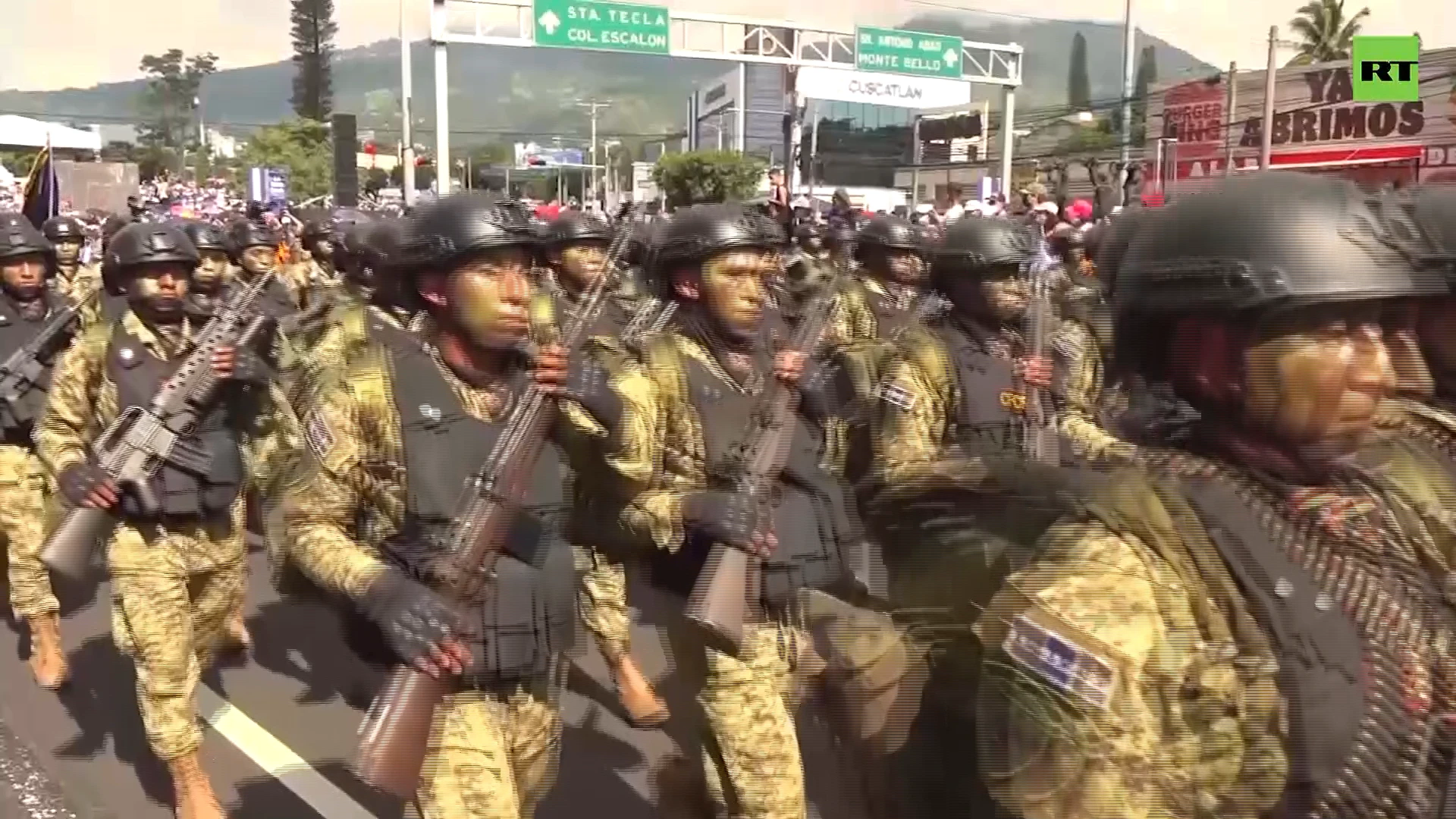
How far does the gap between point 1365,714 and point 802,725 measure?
2.76 metres

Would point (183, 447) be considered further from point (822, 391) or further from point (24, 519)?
point (822, 391)

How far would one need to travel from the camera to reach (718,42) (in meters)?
24.0

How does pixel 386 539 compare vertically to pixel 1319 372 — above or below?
below

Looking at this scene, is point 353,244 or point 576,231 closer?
point 576,231

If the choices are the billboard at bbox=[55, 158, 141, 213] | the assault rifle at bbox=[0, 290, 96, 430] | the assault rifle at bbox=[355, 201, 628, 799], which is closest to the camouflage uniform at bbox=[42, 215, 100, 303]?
the assault rifle at bbox=[0, 290, 96, 430]

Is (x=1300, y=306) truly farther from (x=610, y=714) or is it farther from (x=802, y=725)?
(x=610, y=714)

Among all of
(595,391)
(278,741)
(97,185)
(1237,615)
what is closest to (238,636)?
(278,741)

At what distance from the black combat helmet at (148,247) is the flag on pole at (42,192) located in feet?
23.7

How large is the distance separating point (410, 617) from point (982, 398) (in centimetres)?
253

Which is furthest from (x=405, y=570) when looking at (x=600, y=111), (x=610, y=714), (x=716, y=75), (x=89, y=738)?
(x=716, y=75)

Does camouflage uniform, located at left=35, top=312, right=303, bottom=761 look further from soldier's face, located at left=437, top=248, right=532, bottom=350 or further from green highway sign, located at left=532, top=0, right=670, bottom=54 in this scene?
green highway sign, located at left=532, top=0, right=670, bottom=54

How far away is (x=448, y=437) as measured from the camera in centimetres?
288

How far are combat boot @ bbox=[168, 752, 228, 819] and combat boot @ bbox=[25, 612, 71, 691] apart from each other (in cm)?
190

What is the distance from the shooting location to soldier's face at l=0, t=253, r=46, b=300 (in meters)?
6.50
